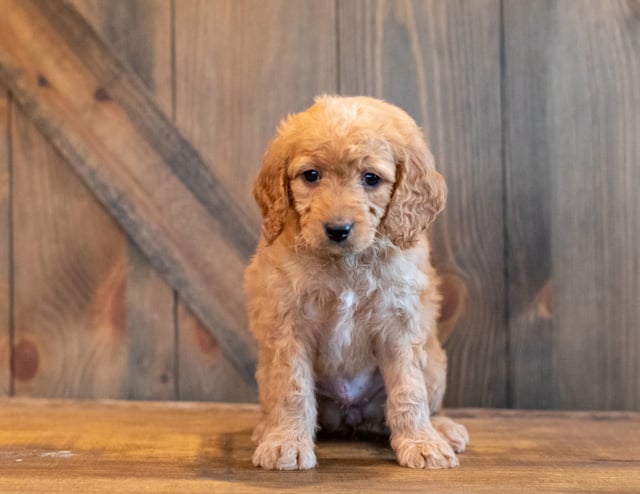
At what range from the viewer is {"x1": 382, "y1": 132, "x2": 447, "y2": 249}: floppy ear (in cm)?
185

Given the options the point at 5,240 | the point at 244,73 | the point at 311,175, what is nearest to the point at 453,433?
the point at 311,175

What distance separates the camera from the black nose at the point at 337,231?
174 centimetres

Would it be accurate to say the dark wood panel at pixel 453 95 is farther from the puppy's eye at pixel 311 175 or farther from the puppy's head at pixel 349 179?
the puppy's eye at pixel 311 175

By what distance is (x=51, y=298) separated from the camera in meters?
2.60

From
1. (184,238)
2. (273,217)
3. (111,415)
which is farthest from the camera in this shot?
(184,238)

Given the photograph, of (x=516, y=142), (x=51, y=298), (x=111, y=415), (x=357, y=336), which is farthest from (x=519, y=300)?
(x=51, y=298)

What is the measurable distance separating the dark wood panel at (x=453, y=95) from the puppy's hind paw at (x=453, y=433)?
55 centimetres

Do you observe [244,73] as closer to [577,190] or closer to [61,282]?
[61,282]

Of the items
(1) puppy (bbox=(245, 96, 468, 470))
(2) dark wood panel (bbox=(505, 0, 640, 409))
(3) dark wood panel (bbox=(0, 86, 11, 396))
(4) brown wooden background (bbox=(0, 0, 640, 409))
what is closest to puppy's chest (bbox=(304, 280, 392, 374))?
(1) puppy (bbox=(245, 96, 468, 470))

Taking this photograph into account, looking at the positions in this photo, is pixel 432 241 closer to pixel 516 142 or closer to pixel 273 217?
pixel 516 142

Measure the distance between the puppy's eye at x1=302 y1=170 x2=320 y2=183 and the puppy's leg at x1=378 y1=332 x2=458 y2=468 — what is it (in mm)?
475

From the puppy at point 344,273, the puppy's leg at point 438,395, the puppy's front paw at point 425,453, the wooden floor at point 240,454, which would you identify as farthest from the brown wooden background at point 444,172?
the puppy's front paw at point 425,453

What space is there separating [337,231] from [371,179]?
0.19m

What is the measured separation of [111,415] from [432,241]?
3.92 feet
